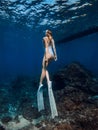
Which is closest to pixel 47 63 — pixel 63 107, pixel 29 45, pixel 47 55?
pixel 47 55

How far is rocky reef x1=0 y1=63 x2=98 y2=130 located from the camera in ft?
34.8

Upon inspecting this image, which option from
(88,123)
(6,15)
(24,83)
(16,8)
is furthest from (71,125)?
(6,15)

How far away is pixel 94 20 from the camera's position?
32.0 m

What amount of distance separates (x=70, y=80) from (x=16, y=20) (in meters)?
16.1

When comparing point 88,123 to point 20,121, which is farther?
point 20,121

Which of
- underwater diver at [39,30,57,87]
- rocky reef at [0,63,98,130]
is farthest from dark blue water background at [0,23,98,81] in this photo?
underwater diver at [39,30,57,87]

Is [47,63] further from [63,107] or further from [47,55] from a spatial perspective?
[63,107]

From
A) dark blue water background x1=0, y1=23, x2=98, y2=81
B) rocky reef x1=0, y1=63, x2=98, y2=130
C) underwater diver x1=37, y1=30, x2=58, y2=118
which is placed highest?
underwater diver x1=37, y1=30, x2=58, y2=118

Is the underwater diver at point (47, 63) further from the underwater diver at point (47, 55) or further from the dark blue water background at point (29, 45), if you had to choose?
the dark blue water background at point (29, 45)

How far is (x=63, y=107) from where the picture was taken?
13.9 meters

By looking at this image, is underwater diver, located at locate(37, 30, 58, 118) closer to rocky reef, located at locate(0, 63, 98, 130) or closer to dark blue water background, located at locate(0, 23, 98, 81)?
rocky reef, located at locate(0, 63, 98, 130)

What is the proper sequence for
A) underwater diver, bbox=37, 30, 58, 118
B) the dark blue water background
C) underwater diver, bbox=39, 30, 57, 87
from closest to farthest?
underwater diver, bbox=37, 30, 58, 118 → underwater diver, bbox=39, 30, 57, 87 → the dark blue water background

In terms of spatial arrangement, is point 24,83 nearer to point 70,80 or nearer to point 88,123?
point 70,80

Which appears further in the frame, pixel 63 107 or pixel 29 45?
pixel 29 45
